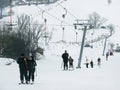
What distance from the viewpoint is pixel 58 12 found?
6102 inches

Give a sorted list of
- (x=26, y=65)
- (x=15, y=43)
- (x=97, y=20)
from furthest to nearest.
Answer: (x=97, y=20) → (x=15, y=43) → (x=26, y=65)

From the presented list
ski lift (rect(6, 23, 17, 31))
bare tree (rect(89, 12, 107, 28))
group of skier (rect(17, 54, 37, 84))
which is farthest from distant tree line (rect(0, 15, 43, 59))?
bare tree (rect(89, 12, 107, 28))

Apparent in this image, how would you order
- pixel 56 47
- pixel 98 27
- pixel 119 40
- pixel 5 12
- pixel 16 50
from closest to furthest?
pixel 16 50, pixel 56 47, pixel 5 12, pixel 119 40, pixel 98 27

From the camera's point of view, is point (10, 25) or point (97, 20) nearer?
point (10, 25)

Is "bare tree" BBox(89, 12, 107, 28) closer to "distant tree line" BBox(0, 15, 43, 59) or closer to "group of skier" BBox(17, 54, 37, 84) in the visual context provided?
"distant tree line" BBox(0, 15, 43, 59)

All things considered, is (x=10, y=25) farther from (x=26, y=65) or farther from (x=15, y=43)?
(x=26, y=65)

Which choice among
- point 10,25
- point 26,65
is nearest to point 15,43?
point 10,25

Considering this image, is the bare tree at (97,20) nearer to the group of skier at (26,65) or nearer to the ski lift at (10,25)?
the ski lift at (10,25)

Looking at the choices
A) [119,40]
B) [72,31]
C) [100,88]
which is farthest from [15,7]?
[100,88]

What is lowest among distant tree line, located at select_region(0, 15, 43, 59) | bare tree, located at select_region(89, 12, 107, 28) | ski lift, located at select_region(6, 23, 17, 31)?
bare tree, located at select_region(89, 12, 107, 28)

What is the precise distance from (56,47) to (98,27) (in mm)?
51354

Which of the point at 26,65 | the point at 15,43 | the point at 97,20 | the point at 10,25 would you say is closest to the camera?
the point at 26,65

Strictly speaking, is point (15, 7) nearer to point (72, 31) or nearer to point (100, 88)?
point (72, 31)

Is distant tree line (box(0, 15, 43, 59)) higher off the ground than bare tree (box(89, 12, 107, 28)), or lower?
higher
